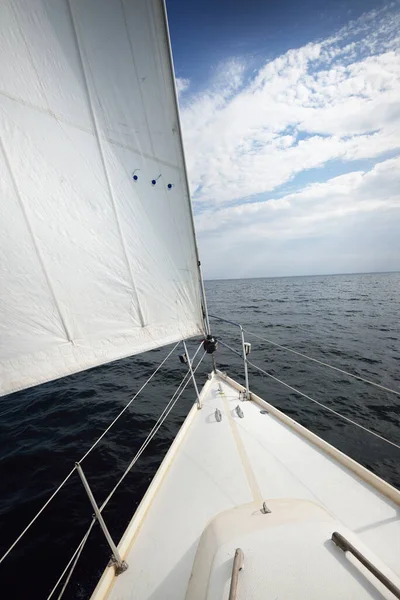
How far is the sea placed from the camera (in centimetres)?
339

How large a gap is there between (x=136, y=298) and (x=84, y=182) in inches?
50.3

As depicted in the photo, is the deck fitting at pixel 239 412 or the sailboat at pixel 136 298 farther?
the deck fitting at pixel 239 412

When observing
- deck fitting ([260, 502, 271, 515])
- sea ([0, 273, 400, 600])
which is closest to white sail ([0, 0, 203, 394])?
deck fitting ([260, 502, 271, 515])

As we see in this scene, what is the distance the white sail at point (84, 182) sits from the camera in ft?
6.14

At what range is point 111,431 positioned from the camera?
5.85 m

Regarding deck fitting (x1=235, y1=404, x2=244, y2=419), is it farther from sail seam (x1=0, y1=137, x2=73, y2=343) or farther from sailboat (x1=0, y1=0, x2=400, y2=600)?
sail seam (x1=0, y1=137, x2=73, y2=343)

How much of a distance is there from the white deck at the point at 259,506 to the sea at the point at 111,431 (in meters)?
1.80

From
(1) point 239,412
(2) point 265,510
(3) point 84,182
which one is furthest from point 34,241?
(1) point 239,412

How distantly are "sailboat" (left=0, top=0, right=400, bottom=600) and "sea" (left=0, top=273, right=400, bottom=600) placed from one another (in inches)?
76.4

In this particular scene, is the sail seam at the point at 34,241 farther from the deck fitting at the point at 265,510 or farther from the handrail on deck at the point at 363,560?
the handrail on deck at the point at 363,560

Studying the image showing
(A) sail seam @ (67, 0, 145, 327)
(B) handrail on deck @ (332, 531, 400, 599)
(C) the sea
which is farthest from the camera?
(C) the sea

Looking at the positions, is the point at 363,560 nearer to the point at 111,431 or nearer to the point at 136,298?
the point at 136,298

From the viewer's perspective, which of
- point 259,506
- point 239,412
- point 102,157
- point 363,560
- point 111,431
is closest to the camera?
point 363,560

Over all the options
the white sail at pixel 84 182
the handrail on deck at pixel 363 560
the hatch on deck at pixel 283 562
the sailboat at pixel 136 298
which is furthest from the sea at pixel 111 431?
the handrail on deck at pixel 363 560
